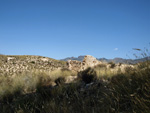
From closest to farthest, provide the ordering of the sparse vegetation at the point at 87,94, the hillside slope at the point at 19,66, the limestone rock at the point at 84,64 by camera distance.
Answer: the sparse vegetation at the point at 87,94
the limestone rock at the point at 84,64
the hillside slope at the point at 19,66

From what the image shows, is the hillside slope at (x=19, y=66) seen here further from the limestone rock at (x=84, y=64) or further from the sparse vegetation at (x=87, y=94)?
the sparse vegetation at (x=87, y=94)

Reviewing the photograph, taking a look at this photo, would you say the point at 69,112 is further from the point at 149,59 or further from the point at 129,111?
the point at 149,59

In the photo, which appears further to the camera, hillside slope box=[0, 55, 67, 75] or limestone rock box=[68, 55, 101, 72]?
hillside slope box=[0, 55, 67, 75]

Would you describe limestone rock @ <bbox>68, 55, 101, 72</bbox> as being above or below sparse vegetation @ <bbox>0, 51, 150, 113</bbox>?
above

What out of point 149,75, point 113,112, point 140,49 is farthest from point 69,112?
point 140,49

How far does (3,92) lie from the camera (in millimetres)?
8016

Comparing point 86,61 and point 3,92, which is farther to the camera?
point 86,61

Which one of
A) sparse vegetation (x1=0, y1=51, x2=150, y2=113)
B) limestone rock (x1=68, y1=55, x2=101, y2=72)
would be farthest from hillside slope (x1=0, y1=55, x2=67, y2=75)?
sparse vegetation (x1=0, y1=51, x2=150, y2=113)

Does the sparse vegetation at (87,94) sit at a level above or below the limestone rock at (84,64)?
below

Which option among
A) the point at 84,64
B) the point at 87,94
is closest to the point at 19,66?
the point at 84,64

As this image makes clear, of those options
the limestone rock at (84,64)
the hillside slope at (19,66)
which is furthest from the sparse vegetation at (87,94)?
the hillside slope at (19,66)

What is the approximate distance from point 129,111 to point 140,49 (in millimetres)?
1953

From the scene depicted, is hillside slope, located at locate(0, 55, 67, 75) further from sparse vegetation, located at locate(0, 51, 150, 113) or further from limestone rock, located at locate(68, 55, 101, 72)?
sparse vegetation, located at locate(0, 51, 150, 113)

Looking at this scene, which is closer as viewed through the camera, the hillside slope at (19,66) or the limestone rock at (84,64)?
the limestone rock at (84,64)
